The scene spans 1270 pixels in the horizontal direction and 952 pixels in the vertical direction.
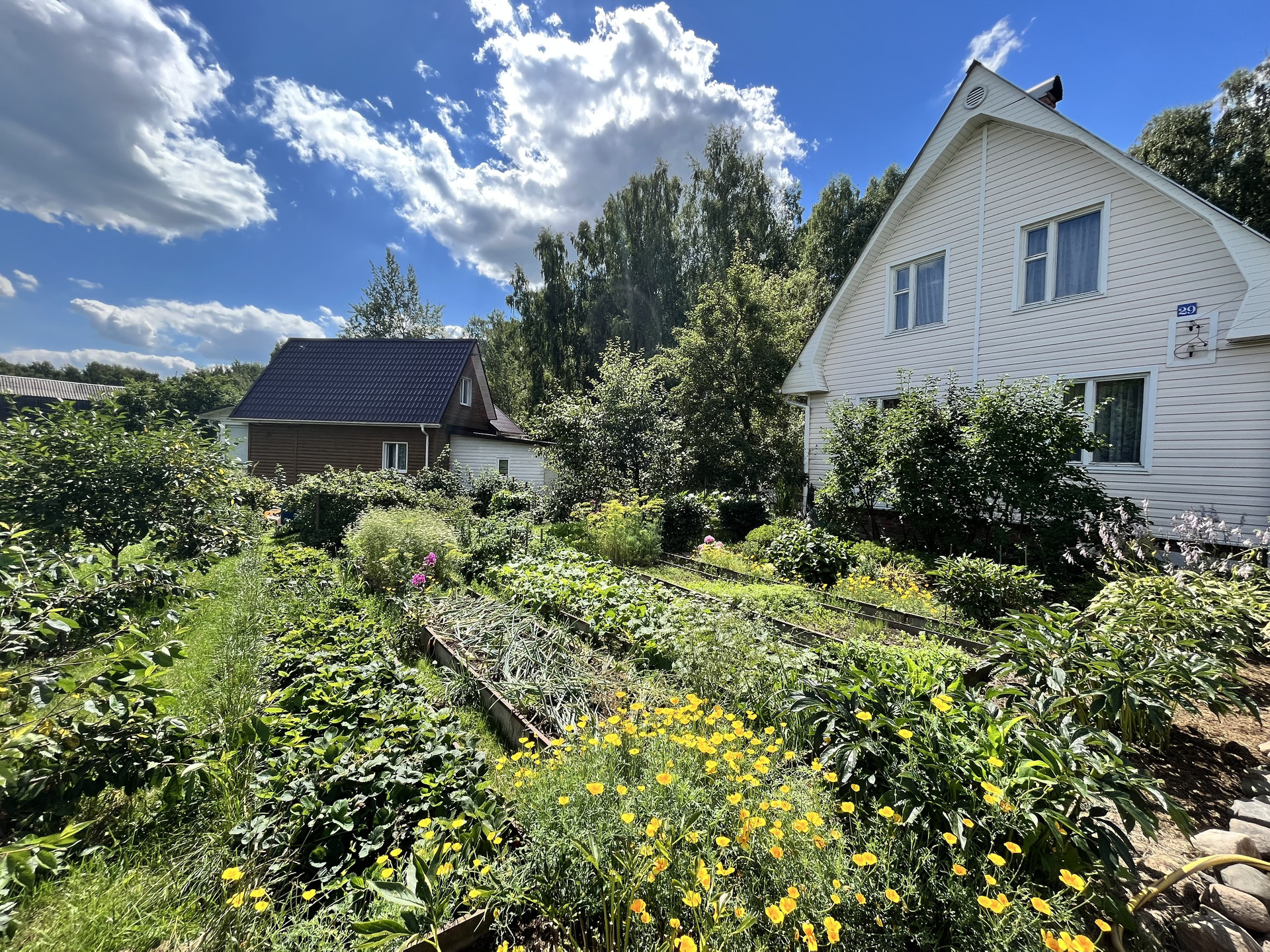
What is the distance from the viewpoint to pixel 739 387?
50.9 ft

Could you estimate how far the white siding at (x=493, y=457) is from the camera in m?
19.2

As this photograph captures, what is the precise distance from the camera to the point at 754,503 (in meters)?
12.0

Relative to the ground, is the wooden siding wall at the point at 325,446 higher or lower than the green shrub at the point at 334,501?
higher

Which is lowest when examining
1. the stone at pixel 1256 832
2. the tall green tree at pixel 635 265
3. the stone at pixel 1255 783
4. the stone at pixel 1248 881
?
the stone at pixel 1255 783

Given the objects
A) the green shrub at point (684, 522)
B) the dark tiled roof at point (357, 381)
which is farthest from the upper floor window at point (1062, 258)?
the dark tiled roof at point (357, 381)

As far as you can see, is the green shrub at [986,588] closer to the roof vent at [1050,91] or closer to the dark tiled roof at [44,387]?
the roof vent at [1050,91]

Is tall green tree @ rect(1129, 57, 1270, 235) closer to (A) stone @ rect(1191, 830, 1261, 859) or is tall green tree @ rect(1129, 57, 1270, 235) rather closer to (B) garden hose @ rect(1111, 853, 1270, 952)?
(A) stone @ rect(1191, 830, 1261, 859)

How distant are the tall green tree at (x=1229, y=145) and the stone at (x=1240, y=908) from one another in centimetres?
2073

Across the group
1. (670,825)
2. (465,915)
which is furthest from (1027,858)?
(465,915)

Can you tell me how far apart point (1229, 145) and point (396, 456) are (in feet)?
91.6

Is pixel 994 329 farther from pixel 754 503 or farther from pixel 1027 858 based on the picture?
pixel 1027 858

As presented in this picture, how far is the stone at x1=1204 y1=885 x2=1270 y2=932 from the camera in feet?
6.18

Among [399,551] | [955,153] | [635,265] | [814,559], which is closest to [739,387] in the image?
[955,153]

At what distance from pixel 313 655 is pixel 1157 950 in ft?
15.0
